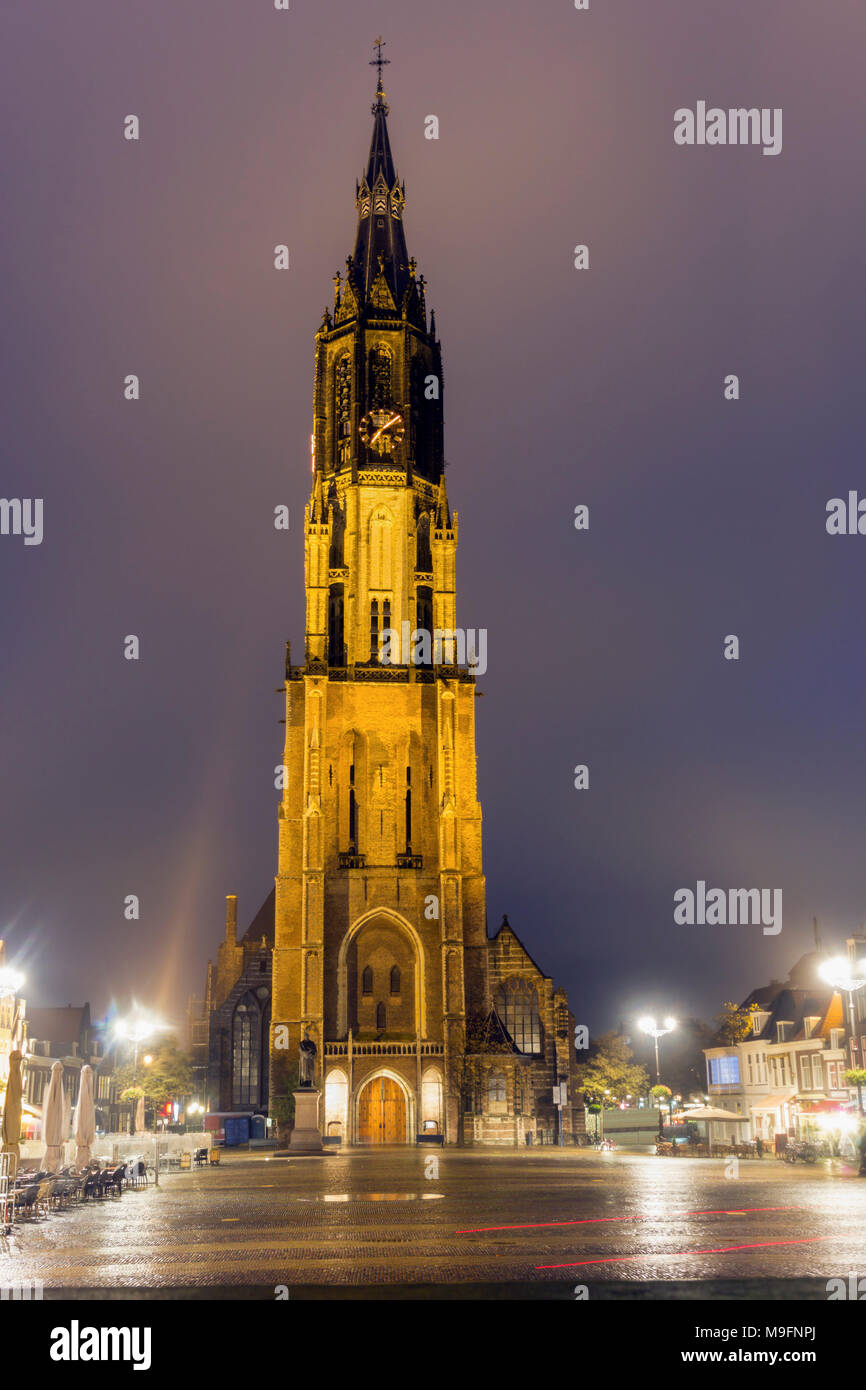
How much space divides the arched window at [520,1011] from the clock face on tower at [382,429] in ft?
109

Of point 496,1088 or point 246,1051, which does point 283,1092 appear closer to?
point 496,1088

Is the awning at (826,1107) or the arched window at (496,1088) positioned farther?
the arched window at (496,1088)

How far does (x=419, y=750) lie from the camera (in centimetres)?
7069

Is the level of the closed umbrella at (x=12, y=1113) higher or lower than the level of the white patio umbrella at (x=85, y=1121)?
higher

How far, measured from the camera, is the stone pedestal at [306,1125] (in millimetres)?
51312

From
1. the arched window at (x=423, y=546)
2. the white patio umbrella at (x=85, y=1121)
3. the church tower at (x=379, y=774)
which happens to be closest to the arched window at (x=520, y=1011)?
the church tower at (x=379, y=774)

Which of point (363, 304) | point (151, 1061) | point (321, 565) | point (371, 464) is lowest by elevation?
point (151, 1061)

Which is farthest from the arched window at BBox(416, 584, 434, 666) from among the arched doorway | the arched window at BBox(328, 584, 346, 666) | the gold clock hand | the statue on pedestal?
the statue on pedestal

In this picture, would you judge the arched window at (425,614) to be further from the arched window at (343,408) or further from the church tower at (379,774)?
the arched window at (343,408)

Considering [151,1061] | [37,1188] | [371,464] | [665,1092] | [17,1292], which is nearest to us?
[17,1292]

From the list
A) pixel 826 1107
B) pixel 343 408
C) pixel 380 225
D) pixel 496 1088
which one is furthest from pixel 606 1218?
pixel 380 225
